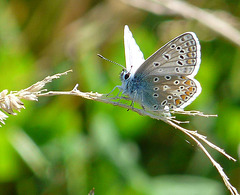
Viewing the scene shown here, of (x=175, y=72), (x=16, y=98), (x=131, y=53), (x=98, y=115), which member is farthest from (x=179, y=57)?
(x=98, y=115)

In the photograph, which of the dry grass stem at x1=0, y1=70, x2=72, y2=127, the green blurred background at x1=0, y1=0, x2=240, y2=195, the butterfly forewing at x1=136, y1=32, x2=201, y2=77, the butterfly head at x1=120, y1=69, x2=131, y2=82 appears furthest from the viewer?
the green blurred background at x1=0, y1=0, x2=240, y2=195

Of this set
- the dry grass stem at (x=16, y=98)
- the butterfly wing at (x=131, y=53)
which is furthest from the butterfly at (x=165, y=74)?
the dry grass stem at (x=16, y=98)

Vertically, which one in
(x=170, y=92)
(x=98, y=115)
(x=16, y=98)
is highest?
(x=16, y=98)

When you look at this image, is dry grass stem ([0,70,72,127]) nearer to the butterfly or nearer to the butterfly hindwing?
the butterfly

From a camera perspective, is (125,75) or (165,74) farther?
(125,75)

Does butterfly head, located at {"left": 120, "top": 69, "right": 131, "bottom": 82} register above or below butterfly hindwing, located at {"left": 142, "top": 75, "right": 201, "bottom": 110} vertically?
above

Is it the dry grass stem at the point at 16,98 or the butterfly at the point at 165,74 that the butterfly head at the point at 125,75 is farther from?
the dry grass stem at the point at 16,98

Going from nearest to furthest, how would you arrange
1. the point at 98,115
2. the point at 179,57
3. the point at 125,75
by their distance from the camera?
the point at 179,57 → the point at 125,75 → the point at 98,115

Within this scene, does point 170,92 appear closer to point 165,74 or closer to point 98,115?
point 165,74

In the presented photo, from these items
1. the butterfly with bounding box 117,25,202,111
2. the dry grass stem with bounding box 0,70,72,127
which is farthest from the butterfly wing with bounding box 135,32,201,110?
the dry grass stem with bounding box 0,70,72,127
